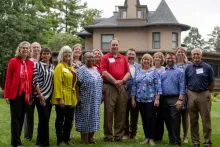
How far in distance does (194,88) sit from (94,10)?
44156mm

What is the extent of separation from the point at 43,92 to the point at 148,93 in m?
2.38

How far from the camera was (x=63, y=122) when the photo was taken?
24.1ft

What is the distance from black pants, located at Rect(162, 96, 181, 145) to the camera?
7.55 metres

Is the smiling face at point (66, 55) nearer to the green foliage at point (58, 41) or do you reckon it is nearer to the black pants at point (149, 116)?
the black pants at point (149, 116)

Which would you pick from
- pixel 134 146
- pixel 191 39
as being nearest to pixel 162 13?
pixel 134 146

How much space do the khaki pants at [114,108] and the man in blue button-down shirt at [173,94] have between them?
3.14 feet

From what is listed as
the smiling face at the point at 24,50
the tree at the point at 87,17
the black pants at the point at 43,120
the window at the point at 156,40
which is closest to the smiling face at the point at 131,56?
the black pants at the point at 43,120

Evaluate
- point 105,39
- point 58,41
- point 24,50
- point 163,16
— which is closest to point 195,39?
point 58,41

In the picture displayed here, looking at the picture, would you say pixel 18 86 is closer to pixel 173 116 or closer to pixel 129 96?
pixel 129 96

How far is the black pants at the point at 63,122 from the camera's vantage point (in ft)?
23.3

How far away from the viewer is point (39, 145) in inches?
282

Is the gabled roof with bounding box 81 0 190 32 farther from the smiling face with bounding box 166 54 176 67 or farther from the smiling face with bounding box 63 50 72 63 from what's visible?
the smiling face with bounding box 63 50 72 63

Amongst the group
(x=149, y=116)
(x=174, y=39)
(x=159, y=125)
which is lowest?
(x=159, y=125)

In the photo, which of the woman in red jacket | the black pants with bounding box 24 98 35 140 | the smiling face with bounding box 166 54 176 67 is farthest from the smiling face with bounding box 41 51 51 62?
the smiling face with bounding box 166 54 176 67
